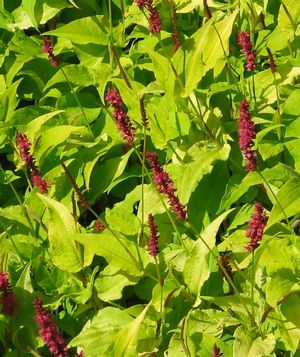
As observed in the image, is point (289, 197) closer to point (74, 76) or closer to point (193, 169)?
point (193, 169)

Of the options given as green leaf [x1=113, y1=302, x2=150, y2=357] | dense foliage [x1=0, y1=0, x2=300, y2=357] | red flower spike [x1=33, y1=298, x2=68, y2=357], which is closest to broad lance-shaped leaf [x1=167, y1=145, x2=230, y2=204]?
dense foliage [x1=0, y1=0, x2=300, y2=357]

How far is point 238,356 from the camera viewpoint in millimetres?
1748

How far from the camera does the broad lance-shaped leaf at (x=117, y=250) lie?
1961 mm

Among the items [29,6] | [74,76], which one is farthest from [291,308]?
[29,6]

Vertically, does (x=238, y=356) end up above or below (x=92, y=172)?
below

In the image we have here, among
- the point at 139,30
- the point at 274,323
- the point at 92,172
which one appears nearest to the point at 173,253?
the point at 274,323

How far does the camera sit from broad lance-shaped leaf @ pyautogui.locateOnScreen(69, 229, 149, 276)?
1961mm

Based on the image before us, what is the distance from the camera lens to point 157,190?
1856 mm

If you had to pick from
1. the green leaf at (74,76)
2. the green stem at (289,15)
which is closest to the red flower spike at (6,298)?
the green leaf at (74,76)

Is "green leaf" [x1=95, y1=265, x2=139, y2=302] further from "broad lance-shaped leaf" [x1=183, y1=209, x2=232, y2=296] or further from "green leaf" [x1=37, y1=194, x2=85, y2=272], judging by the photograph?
"broad lance-shaped leaf" [x1=183, y1=209, x2=232, y2=296]

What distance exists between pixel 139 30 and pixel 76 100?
37 centimetres

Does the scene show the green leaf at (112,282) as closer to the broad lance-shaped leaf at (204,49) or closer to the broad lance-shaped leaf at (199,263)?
the broad lance-shaped leaf at (199,263)

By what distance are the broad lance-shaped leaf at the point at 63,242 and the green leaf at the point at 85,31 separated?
75 cm

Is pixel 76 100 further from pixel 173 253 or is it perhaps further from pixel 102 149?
pixel 173 253
